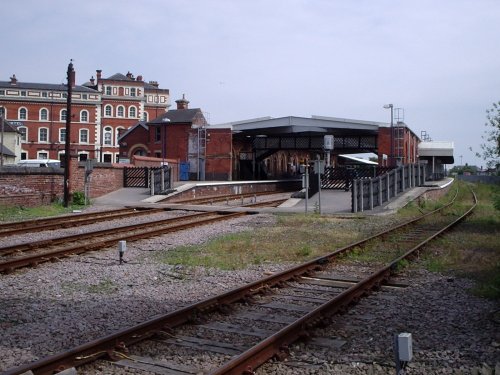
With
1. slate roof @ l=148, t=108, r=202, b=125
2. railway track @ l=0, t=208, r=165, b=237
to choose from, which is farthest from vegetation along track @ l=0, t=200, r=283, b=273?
slate roof @ l=148, t=108, r=202, b=125

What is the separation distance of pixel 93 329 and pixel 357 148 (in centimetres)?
4490

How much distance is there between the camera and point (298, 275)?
31.6 ft

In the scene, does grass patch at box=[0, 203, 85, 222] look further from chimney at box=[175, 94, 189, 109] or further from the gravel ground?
chimney at box=[175, 94, 189, 109]

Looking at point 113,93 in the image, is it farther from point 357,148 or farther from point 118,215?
point 118,215

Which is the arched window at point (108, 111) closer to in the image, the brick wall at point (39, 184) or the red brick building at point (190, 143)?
the red brick building at point (190, 143)

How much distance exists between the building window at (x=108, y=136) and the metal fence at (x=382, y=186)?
188 feet

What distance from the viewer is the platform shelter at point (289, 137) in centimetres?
4394

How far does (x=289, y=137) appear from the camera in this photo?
51938 mm

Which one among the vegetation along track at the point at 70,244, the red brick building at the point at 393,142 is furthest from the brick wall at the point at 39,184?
the red brick building at the point at 393,142

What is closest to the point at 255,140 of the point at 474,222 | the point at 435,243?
the point at 474,222

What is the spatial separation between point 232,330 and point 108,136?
261 ft

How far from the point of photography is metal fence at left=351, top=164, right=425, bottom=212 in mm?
22984

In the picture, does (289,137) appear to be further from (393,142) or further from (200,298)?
(200,298)

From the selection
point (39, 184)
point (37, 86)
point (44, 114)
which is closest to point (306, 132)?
point (39, 184)
